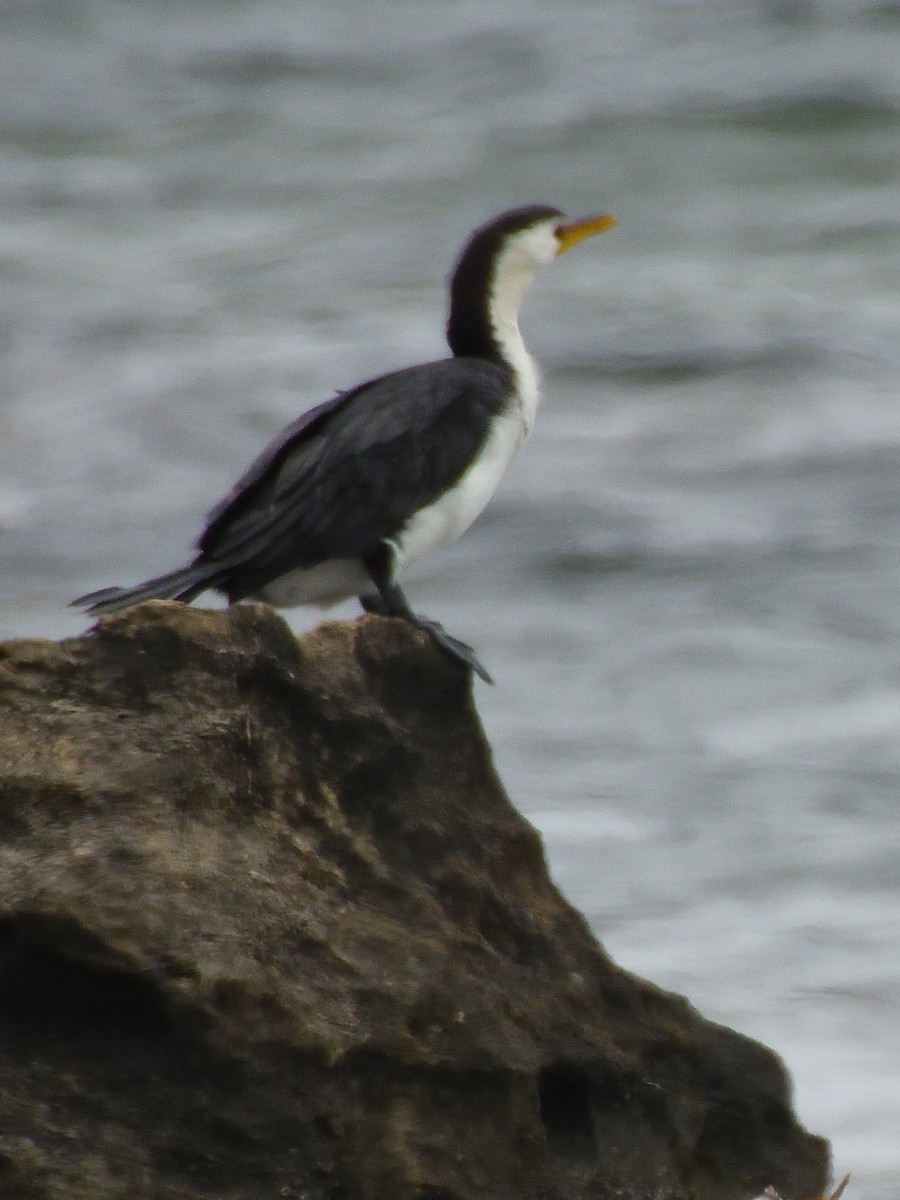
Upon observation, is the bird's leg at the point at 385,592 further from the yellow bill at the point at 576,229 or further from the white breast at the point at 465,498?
the yellow bill at the point at 576,229

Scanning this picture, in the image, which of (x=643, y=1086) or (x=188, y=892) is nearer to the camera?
(x=188, y=892)

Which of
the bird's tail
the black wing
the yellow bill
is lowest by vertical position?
the bird's tail

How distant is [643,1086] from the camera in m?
3.98

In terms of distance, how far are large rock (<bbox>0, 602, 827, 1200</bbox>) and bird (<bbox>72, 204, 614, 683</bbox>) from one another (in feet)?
2.40

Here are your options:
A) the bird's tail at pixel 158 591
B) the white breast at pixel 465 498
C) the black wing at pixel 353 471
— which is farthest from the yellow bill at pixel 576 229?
the bird's tail at pixel 158 591

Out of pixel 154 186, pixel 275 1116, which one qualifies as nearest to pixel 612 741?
pixel 275 1116

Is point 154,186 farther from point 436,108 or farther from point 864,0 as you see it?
point 864,0

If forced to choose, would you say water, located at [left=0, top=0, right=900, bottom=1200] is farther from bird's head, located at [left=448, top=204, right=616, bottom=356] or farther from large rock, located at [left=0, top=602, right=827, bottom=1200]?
bird's head, located at [left=448, top=204, right=616, bottom=356]

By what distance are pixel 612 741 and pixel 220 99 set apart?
29.8 ft

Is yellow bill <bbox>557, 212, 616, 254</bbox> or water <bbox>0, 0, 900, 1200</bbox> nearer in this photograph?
yellow bill <bbox>557, 212, 616, 254</bbox>

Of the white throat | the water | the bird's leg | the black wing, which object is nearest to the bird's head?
the white throat

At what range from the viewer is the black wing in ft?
15.8

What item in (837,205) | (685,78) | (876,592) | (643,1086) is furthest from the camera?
(685,78)

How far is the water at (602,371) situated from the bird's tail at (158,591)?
2.13 m
